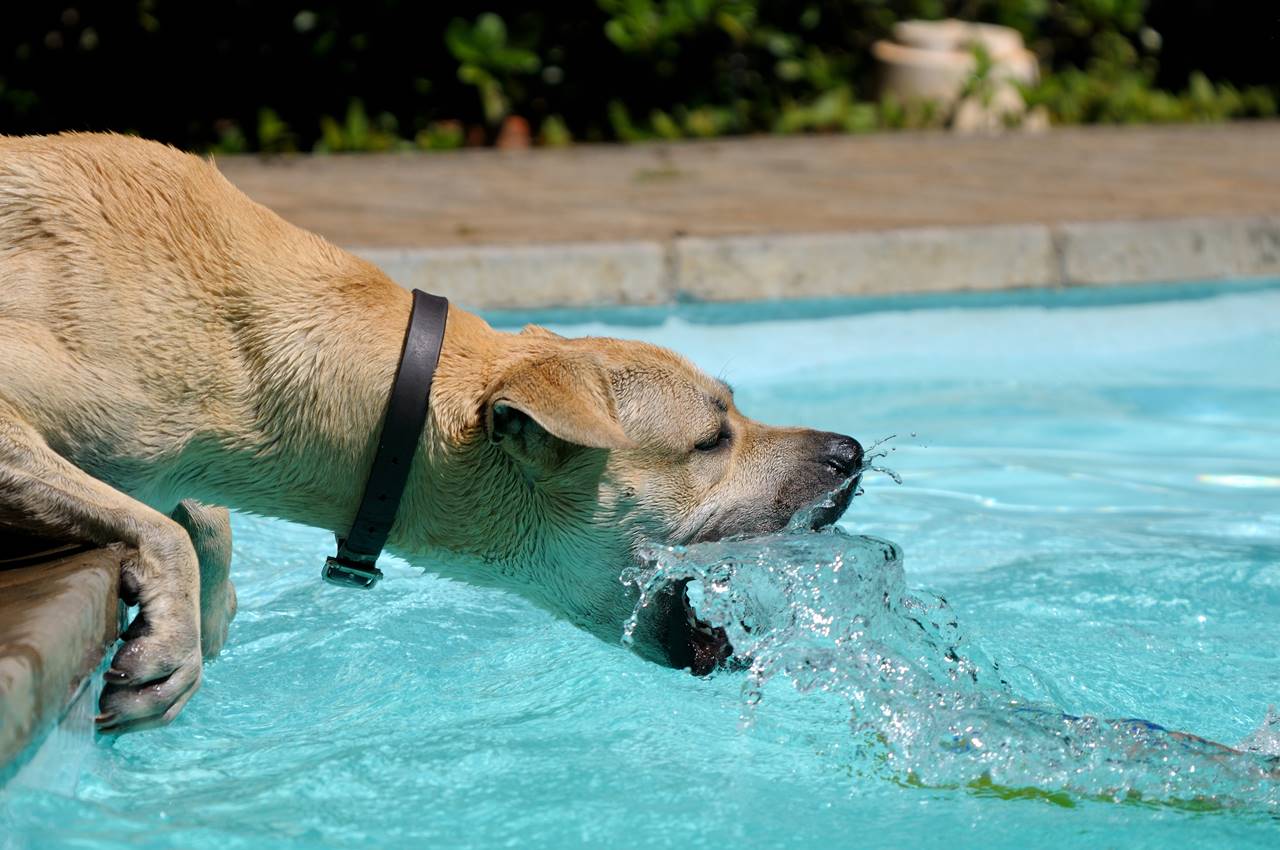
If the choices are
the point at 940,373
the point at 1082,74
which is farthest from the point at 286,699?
the point at 1082,74

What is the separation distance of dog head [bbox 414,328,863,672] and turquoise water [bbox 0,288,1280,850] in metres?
0.11

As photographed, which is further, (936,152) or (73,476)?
(936,152)

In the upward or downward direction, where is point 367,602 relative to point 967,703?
downward

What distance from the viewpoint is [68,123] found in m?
10.5

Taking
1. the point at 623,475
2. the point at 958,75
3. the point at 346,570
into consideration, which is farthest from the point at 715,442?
the point at 958,75

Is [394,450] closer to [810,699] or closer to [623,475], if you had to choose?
[623,475]

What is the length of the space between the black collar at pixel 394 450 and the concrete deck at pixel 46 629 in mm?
513

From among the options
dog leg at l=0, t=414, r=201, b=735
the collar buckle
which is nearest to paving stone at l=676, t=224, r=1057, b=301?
the collar buckle

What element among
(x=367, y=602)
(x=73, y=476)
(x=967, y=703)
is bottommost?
(x=367, y=602)

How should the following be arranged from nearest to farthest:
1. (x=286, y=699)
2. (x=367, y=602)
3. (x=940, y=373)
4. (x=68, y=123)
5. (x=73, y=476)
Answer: (x=73, y=476)
(x=286, y=699)
(x=367, y=602)
(x=940, y=373)
(x=68, y=123)

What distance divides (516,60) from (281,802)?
7678mm

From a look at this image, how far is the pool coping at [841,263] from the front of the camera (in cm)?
659

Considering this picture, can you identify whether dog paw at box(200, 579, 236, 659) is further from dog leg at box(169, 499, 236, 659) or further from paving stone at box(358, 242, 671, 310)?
paving stone at box(358, 242, 671, 310)

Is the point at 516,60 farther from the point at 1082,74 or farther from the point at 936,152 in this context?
the point at 1082,74
